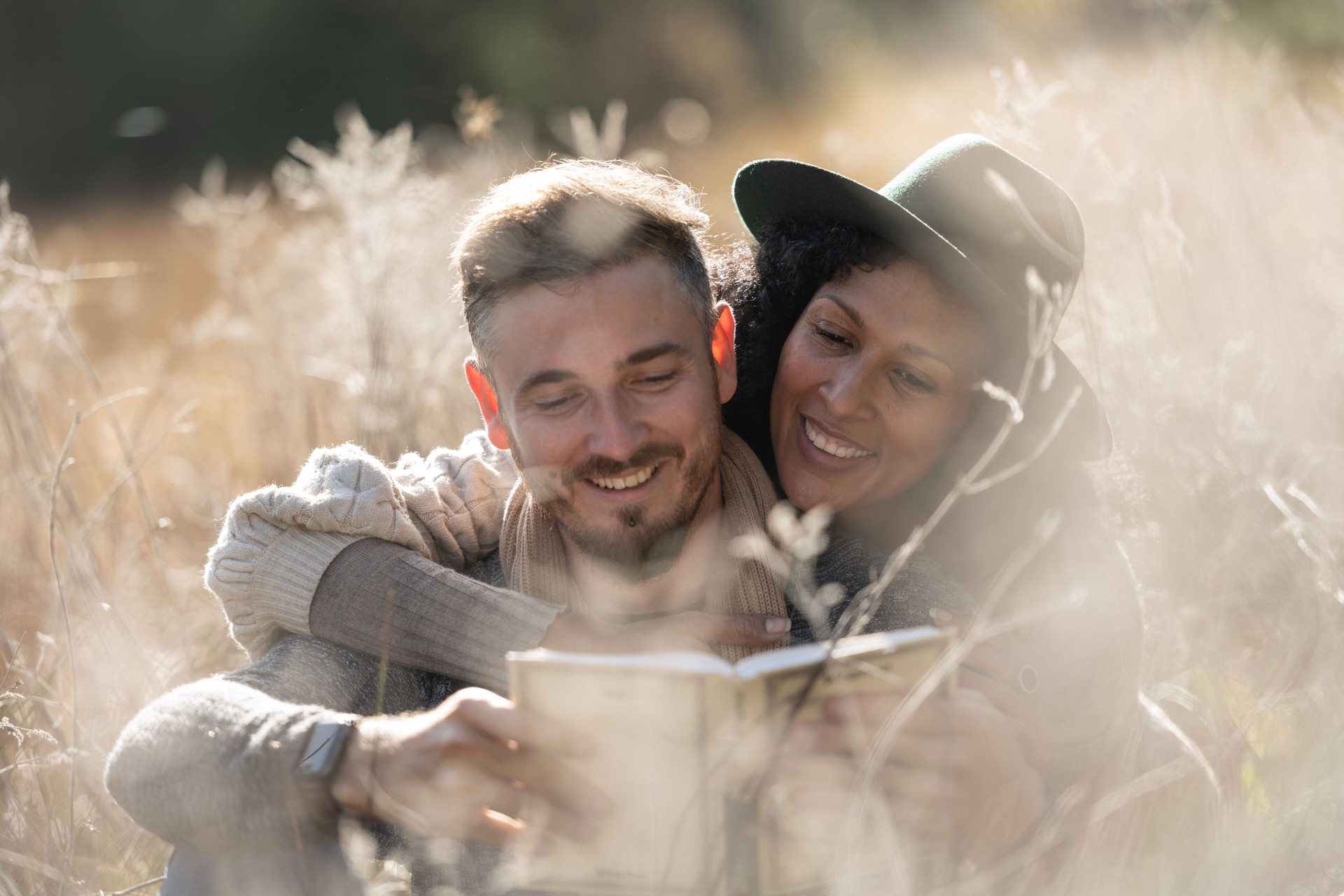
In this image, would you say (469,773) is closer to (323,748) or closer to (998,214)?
(323,748)

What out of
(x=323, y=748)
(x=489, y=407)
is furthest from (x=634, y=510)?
(x=323, y=748)

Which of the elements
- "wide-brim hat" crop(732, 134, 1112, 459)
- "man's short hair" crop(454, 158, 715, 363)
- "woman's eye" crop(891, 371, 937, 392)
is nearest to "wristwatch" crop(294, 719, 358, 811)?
"man's short hair" crop(454, 158, 715, 363)

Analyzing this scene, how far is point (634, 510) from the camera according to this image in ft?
8.27

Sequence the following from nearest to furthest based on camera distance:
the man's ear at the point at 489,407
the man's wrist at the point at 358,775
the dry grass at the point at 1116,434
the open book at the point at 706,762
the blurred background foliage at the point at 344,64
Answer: the open book at the point at 706,762 < the man's wrist at the point at 358,775 < the dry grass at the point at 1116,434 < the man's ear at the point at 489,407 < the blurred background foliage at the point at 344,64

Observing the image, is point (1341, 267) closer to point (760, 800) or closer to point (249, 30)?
point (760, 800)

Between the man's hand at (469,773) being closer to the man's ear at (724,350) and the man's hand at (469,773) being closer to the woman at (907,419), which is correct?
the woman at (907,419)

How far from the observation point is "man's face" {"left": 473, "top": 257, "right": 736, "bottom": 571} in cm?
246

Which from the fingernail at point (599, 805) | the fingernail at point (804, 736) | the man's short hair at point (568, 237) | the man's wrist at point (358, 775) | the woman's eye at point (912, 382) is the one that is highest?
the man's short hair at point (568, 237)

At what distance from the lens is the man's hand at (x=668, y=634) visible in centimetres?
232

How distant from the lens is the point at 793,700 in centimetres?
171

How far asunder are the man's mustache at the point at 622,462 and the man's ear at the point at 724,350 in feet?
0.82

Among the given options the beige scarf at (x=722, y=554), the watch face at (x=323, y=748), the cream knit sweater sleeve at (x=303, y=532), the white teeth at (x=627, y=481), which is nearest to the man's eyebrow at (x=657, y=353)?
the white teeth at (x=627, y=481)

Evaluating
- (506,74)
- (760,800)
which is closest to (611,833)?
(760,800)

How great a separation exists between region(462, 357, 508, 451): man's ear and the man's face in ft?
0.31
